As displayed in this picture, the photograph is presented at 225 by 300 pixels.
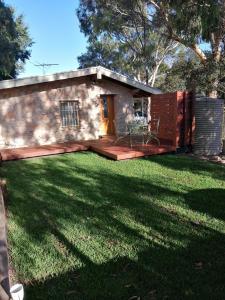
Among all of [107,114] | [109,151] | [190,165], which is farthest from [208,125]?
[107,114]

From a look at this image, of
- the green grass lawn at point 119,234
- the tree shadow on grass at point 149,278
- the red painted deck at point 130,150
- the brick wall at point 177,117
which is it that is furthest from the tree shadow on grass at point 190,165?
the tree shadow on grass at point 149,278

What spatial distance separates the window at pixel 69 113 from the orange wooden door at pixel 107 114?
1435 millimetres

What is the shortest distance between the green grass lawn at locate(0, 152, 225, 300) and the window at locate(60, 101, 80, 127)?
5047 millimetres

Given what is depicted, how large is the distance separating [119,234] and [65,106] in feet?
28.4

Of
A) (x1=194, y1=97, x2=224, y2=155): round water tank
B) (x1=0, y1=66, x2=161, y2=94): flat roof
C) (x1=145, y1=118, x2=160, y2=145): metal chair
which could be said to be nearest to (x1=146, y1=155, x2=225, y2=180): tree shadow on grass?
(x1=194, y1=97, x2=224, y2=155): round water tank

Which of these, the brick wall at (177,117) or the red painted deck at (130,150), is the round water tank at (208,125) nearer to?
the brick wall at (177,117)

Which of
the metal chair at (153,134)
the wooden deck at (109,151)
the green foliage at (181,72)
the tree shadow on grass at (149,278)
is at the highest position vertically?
the green foliage at (181,72)

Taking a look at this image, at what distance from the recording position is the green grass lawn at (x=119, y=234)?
2.96 metres

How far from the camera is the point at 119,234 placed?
4008 millimetres

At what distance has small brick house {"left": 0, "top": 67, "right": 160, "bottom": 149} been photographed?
10.7 meters

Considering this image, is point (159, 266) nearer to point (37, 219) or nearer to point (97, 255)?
point (97, 255)

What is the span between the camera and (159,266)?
323 cm

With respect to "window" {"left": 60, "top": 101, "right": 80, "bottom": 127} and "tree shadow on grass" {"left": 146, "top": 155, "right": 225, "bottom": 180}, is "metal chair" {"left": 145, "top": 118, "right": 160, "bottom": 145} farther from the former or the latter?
"window" {"left": 60, "top": 101, "right": 80, "bottom": 127}

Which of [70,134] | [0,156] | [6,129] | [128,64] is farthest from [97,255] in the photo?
[128,64]
